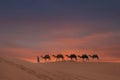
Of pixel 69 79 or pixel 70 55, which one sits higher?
pixel 70 55

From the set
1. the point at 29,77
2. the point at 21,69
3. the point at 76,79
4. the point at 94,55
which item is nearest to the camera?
the point at 29,77

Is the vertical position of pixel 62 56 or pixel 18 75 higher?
pixel 62 56

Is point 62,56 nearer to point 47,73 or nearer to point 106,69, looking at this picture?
point 106,69

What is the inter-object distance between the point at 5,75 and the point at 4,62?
1.65 m

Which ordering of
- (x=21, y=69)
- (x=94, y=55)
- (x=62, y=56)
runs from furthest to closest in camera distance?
(x=94, y=55), (x=62, y=56), (x=21, y=69)

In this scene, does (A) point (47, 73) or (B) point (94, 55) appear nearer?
(A) point (47, 73)

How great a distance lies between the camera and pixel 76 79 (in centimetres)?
1597

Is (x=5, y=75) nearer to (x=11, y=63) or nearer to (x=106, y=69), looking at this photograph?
(x=11, y=63)

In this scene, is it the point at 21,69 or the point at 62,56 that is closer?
the point at 21,69

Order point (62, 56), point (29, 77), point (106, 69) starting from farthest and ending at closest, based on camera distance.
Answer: point (62, 56) < point (106, 69) < point (29, 77)

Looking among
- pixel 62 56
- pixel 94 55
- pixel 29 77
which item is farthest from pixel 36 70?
pixel 94 55

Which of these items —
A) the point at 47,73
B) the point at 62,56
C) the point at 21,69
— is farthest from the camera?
the point at 62,56

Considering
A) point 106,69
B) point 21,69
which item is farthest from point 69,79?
point 106,69

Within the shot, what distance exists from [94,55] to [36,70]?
34.7m
